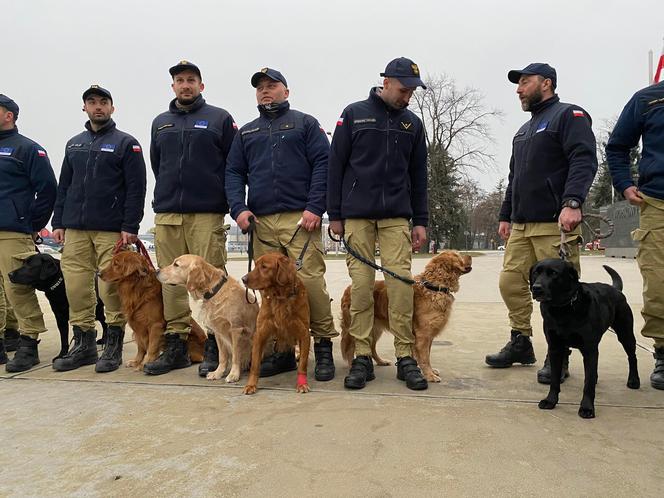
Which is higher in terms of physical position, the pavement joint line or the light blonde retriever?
the light blonde retriever

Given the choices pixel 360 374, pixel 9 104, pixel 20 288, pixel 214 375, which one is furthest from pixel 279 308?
pixel 9 104

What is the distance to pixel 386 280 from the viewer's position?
3.85 metres

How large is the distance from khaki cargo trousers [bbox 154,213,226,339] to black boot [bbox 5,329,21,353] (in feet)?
8.01

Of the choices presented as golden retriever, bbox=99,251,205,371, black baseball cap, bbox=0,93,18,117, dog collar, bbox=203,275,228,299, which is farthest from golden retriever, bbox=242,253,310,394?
black baseball cap, bbox=0,93,18,117

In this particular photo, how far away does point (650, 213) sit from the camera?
11.7ft

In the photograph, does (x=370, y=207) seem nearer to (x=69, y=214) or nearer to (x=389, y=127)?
(x=389, y=127)

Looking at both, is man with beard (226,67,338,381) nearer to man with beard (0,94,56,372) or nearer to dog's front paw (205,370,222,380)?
dog's front paw (205,370,222,380)

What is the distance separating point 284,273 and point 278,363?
3.23 feet

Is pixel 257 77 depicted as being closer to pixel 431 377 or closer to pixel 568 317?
pixel 431 377

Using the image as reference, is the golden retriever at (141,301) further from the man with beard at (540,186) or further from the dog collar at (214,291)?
the man with beard at (540,186)

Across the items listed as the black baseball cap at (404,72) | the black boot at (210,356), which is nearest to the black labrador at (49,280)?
the black boot at (210,356)

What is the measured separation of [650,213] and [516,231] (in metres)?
0.97

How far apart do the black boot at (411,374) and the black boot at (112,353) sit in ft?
8.45

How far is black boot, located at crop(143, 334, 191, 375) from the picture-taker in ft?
13.4
